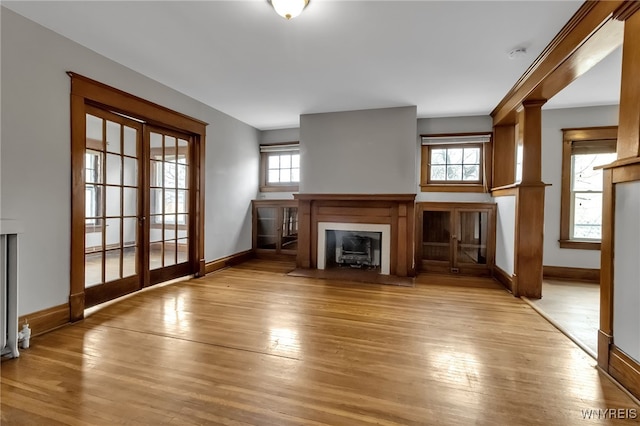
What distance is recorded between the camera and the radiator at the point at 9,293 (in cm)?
201

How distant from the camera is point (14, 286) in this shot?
2.05 meters

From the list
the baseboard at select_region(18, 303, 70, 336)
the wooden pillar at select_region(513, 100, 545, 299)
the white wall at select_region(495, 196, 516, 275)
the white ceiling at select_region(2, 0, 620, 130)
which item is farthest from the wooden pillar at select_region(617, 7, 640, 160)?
the baseboard at select_region(18, 303, 70, 336)

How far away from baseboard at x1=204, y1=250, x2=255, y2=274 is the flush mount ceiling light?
3.59 m

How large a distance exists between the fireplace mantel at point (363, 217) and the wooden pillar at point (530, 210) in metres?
1.37

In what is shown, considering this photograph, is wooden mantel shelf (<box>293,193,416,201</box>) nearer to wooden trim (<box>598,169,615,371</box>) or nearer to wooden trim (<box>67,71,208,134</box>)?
wooden trim (<box>67,71,208,134</box>)

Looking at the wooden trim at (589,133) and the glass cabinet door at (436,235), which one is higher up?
the wooden trim at (589,133)

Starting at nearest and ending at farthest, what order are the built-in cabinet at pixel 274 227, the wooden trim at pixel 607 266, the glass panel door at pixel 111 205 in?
1. the wooden trim at pixel 607 266
2. the glass panel door at pixel 111 205
3. the built-in cabinet at pixel 274 227

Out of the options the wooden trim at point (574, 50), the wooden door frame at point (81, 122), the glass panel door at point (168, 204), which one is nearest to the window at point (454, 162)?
the wooden trim at point (574, 50)

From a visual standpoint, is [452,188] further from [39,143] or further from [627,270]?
[39,143]

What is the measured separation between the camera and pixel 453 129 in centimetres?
488

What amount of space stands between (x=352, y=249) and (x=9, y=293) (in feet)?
13.5

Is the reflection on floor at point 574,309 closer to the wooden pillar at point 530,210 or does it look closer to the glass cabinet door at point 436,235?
the wooden pillar at point 530,210

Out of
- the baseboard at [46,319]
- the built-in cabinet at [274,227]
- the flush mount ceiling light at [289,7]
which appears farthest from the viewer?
the built-in cabinet at [274,227]

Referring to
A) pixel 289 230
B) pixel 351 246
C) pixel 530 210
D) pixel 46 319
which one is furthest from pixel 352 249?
pixel 46 319
